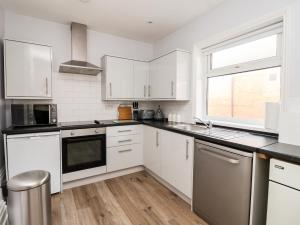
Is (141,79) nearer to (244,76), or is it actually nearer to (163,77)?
(163,77)

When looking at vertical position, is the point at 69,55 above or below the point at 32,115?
above

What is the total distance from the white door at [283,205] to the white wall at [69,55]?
8.51ft

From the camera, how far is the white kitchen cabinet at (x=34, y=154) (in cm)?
192

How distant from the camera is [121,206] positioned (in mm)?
1976

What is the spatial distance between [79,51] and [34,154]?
169 centimetres

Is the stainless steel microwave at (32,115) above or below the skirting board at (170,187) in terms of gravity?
above

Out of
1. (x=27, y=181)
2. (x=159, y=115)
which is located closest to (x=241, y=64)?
(x=159, y=115)

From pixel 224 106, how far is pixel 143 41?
2.18m

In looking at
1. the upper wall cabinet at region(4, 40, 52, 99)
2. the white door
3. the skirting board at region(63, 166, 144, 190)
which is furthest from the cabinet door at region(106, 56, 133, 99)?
the white door

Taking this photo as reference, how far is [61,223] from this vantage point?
5.54ft

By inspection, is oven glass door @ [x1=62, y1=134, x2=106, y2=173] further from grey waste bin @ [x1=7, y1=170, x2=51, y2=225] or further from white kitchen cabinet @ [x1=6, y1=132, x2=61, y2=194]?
grey waste bin @ [x1=7, y1=170, x2=51, y2=225]

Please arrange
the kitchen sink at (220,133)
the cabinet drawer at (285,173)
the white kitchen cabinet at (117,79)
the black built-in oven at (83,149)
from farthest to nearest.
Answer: the white kitchen cabinet at (117,79) < the black built-in oven at (83,149) < the kitchen sink at (220,133) < the cabinet drawer at (285,173)

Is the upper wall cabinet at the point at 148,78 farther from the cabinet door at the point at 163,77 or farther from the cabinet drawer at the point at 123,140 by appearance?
the cabinet drawer at the point at 123,140

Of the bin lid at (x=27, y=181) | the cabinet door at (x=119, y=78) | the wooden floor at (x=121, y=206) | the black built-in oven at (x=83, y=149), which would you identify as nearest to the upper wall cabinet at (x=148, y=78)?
the cabinet door at (x=119, y=78)
